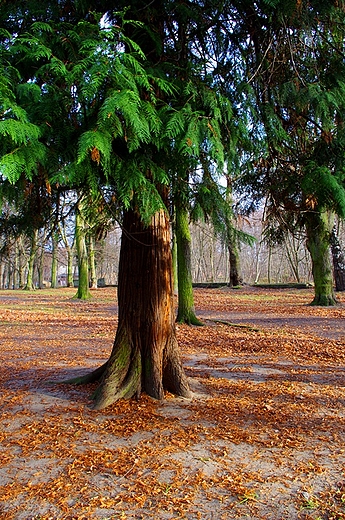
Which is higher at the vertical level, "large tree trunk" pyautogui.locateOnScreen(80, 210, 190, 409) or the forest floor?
"large tree trunk" pyautogui.locateOnScreen(80, 210, 190, 409)

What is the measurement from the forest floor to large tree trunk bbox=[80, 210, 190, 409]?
0.92ft

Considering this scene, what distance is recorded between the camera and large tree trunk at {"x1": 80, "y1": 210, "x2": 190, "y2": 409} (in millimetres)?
4941

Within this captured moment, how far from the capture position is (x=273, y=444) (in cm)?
381

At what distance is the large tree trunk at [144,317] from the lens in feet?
16.2

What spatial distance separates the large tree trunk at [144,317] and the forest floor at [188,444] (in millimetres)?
282

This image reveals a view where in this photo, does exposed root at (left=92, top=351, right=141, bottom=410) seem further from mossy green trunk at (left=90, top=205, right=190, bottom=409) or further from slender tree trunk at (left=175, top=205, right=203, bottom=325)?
slender tree trunk at (left=175, top=205, right=203, bottom=325)

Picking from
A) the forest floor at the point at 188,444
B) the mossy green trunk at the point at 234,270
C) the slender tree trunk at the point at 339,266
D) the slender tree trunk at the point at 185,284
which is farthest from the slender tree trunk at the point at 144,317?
the mossy green trunk at the point at 234,270

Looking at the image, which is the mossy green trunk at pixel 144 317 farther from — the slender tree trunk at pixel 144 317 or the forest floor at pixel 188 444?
the forest floor at pixel 188 444

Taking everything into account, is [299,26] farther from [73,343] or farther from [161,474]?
[73,343]

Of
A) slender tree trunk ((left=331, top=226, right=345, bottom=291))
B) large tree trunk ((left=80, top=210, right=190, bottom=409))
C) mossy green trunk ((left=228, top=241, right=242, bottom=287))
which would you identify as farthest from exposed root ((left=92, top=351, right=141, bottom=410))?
mossy green trunk ((left=228, top=241, right=242, bottom=287))

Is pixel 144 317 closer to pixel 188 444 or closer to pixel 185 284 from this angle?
pixel 188 444

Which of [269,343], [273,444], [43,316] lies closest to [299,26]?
[273,444]

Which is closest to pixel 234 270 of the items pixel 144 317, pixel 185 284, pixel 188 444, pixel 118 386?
pixel 185 284

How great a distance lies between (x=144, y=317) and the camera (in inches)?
195
